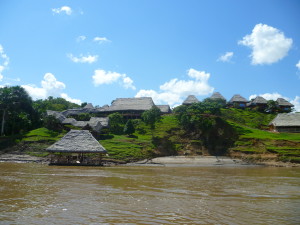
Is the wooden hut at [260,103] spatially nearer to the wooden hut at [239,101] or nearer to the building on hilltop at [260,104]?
the building on hilltop at [260,104]

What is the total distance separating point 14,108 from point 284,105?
2846 inches

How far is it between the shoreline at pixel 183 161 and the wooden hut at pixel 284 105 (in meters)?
45.0

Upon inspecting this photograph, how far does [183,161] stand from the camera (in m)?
43.0

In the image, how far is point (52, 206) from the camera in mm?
11688

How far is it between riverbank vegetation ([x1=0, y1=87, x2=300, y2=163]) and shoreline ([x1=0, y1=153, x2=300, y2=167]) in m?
1.58

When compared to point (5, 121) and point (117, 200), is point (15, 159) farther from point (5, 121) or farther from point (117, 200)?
point (117, 200)

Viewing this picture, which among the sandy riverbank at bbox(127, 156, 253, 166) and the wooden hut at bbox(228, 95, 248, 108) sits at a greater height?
the wooden hut at bbox(228, 95, 248, 108)

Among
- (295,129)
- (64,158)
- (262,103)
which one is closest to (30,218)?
(64,158)

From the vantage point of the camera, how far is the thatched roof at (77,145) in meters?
35.7

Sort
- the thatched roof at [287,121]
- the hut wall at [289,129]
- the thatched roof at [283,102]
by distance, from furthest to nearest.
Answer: the thatched roof at [283,102] < the hut wall at [289,129] < the thatched roof at [287,121]

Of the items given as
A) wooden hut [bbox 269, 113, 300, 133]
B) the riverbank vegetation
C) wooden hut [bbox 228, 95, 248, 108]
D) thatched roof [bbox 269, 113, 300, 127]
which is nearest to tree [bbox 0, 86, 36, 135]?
the riverbank vegetation

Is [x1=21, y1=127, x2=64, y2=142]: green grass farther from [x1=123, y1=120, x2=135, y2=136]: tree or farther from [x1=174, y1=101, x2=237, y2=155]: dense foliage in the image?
[x1=174, y1=101, x2=237, y2=155]: dense foliage

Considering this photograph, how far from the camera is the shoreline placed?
40375 mm

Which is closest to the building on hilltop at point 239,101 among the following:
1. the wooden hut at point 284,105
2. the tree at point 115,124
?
the wooden hut at point 284,105
